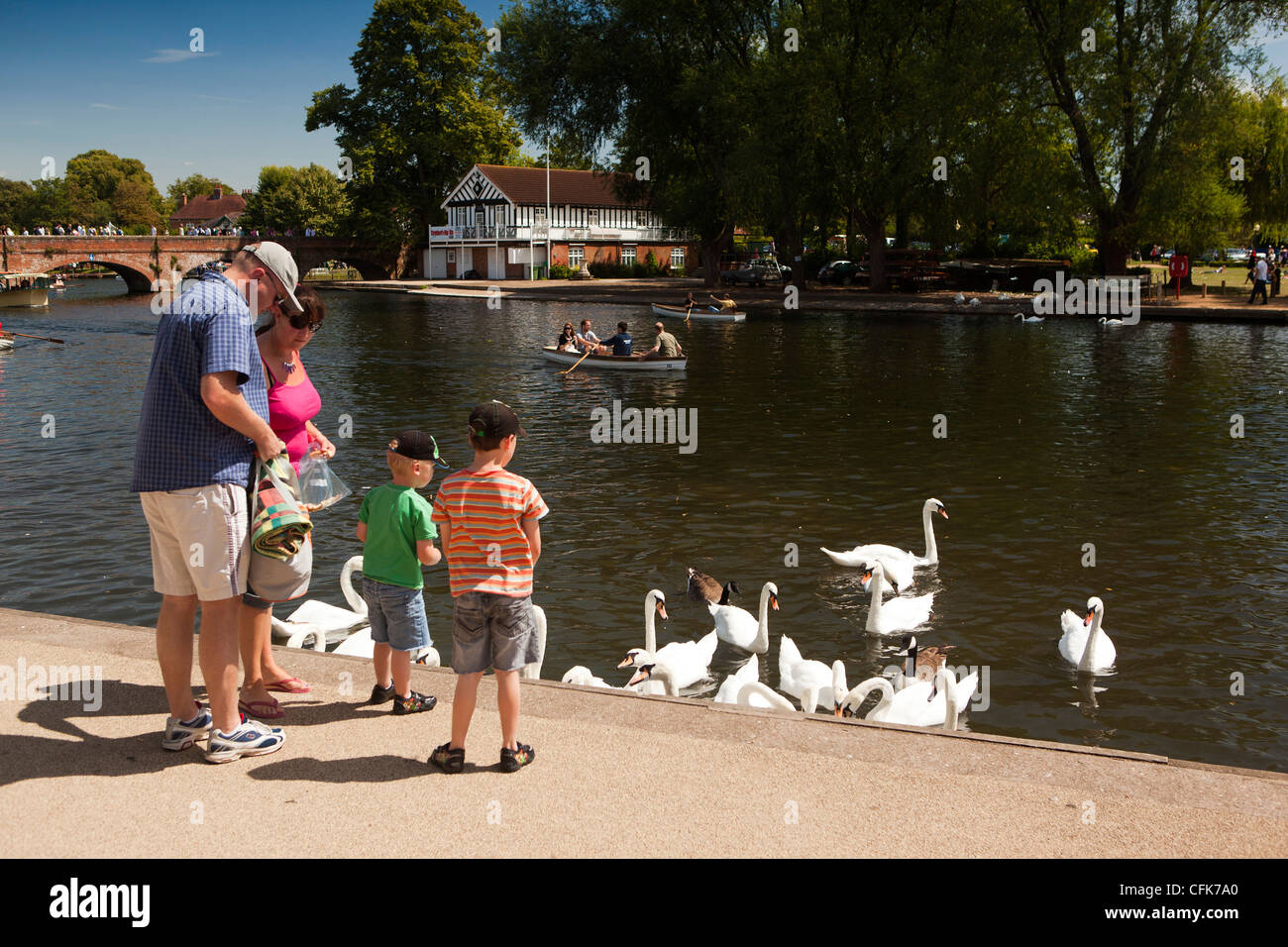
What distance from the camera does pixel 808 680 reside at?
8.94 m

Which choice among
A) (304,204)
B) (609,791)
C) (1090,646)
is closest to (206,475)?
(609,791)

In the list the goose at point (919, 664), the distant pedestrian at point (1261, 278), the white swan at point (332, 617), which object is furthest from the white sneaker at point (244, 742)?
the distant pedestrian at point (1261, 278)

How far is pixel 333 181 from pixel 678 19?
54.4 meters

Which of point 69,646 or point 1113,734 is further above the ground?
point 69,646

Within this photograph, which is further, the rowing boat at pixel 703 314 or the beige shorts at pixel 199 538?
the rowing boat at pixel 703 314

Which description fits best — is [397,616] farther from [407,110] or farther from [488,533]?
[407,110]

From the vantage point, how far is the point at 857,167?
48719 mm

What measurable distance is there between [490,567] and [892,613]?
630 centimetres

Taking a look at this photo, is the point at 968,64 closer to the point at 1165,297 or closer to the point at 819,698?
the point at 1165,297

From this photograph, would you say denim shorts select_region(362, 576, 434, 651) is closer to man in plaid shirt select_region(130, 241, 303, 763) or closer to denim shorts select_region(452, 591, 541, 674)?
denim shorts select_region(452, 591, 541, 674)

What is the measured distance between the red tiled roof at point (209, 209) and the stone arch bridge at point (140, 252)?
298 feet

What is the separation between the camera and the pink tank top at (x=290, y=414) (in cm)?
612

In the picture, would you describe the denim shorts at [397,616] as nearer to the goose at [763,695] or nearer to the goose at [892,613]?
the goose at [763,695]

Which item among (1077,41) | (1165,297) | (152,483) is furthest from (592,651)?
(1165,297)
